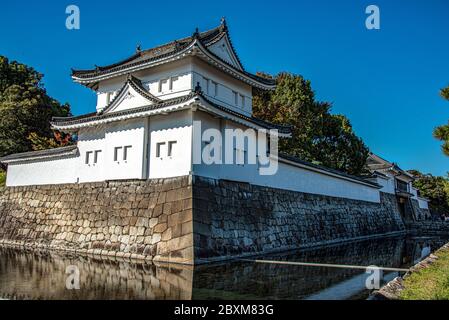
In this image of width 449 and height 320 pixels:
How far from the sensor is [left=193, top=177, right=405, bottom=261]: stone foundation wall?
36.8 ft

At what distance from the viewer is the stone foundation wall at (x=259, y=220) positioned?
36.8 ft

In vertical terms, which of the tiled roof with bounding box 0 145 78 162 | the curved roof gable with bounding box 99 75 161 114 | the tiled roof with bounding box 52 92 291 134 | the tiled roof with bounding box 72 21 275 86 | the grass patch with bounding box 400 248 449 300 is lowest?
the grass patch with bounding box 400 248 449 300

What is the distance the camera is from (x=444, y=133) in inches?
427

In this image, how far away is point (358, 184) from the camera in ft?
78.7

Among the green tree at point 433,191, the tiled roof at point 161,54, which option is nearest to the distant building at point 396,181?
the green tree at point 433,191

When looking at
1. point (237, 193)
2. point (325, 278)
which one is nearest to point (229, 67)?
point (237, 193)

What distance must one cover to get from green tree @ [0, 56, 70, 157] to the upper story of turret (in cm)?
1127

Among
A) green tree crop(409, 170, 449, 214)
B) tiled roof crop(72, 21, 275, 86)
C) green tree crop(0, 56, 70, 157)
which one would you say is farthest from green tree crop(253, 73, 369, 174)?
green tree crop(409, 170, 449, 214)

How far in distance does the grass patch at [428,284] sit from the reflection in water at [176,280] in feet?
2.94

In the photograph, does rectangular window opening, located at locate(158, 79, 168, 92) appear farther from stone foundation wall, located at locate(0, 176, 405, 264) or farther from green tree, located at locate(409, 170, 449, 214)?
green tree, located at locate(409, 170, 449, 214)

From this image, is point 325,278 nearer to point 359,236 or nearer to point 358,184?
point 359,236

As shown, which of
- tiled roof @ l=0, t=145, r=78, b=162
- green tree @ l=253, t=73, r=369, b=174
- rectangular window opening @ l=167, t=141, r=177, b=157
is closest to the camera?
rectangular window opening @ l=167, t=141, r=177, b=157

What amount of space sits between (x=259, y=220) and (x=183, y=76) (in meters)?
6.18

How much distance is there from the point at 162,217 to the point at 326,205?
10.7 metres
